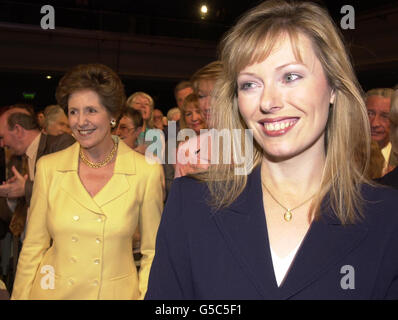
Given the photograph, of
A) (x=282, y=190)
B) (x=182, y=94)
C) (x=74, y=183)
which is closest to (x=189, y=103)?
(x=182, y=94)

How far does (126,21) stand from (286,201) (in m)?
12.0

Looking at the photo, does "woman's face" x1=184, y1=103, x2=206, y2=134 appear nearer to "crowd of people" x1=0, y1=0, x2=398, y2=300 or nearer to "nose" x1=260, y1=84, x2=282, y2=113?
"crowd of people" x1=0, y1=0, x2=398, y2=300

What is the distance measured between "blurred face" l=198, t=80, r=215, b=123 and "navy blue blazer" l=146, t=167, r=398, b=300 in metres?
1.54

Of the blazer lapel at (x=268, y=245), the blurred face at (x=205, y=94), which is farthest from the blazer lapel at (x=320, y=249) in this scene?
the blurred face at (x=205, y=94)

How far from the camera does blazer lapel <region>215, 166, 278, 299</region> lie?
48.1 inches

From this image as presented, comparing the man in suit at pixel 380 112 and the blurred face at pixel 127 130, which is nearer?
the man in suit at pixel 380 112

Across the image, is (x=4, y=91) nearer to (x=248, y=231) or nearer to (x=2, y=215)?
(x=2, y=215)

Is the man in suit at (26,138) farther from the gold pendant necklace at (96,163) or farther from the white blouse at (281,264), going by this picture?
the white blouse at (281,264)

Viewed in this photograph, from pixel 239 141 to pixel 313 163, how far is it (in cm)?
27

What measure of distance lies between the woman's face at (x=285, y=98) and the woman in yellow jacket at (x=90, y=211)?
1245mm

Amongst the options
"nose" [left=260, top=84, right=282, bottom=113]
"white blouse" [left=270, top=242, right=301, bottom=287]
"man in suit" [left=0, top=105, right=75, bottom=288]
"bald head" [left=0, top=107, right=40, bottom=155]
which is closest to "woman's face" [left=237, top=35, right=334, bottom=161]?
"nose" [left=260, top=84, right=282, bottom=113]

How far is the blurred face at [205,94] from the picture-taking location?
9.32 feet

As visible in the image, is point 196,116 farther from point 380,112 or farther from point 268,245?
point 268,245
